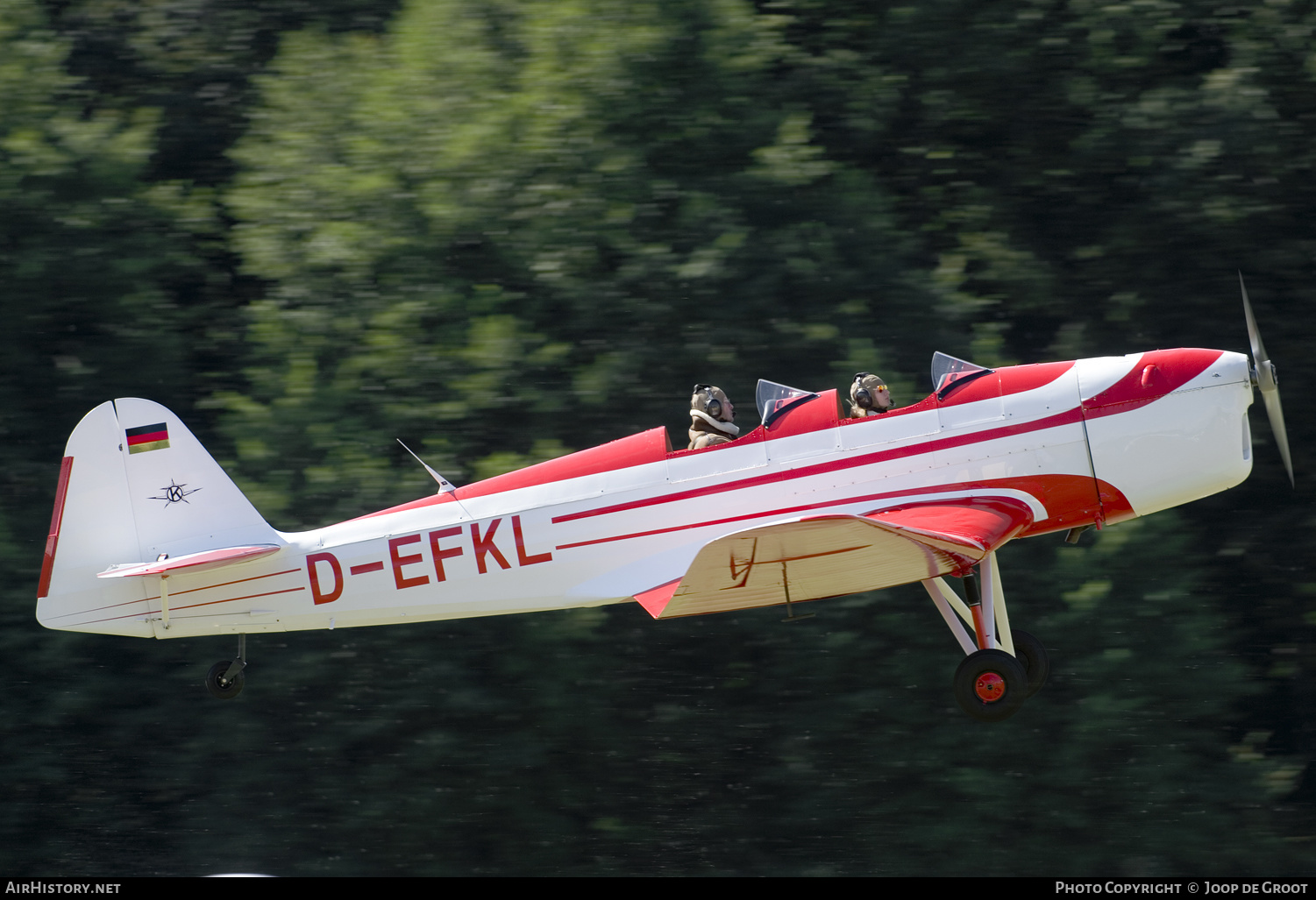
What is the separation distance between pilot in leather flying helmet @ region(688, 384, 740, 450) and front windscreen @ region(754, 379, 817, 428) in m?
0.19

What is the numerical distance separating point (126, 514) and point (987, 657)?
4.95 m

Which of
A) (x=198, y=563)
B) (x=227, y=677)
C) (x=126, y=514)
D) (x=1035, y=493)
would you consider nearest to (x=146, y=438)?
(x=126, y=514)

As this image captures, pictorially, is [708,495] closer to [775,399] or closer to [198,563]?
[775,399]

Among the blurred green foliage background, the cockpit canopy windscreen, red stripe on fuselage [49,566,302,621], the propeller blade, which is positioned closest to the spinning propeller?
the propeller blade

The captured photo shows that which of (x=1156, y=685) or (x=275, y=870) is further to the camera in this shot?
(x=275, y=870)

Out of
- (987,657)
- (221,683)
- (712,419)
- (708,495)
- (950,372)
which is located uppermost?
(950,372)

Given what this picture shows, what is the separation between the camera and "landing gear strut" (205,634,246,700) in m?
8.21

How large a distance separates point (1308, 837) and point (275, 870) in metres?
8.50

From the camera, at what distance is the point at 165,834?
468 inches

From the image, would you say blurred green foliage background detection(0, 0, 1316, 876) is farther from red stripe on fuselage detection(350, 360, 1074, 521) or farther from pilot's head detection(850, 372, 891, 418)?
pilot's head detection(850, 372, 891, 418)

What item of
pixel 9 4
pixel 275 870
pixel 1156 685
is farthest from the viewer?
pixel 9 4

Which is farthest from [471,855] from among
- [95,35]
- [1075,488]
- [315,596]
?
[95,35]

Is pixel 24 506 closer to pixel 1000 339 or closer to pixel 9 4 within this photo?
pixel 9 4

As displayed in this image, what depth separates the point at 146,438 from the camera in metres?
8.23
